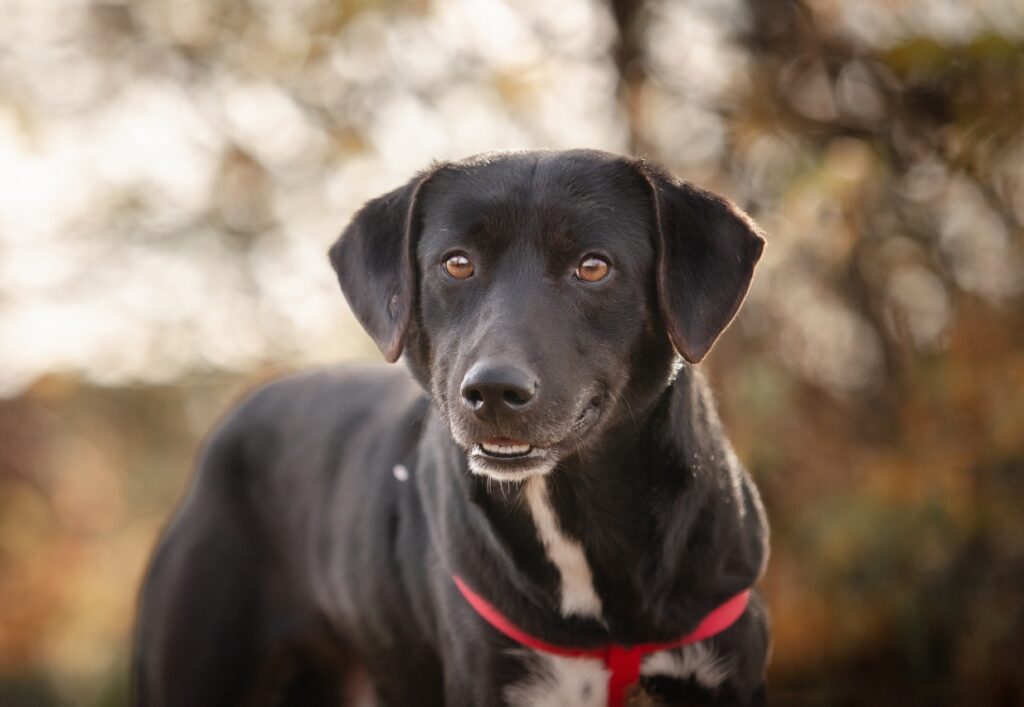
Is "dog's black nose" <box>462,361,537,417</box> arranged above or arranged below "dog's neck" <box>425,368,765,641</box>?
above

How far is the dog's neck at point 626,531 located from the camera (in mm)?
2822

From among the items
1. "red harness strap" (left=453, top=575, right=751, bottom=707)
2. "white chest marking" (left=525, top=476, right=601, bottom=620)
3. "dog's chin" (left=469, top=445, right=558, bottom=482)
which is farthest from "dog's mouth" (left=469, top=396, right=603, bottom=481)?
"red harness strap" (left=453, top=575, right=751, bottom=707)

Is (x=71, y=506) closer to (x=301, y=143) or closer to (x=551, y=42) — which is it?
(x=301, y=143)

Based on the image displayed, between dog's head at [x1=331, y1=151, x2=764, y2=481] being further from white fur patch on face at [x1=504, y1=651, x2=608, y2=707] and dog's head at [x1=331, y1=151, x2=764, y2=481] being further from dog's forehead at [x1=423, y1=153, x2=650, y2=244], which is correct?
white fur patch on face at [x1=504, y1=651, x2=608, y2=707]

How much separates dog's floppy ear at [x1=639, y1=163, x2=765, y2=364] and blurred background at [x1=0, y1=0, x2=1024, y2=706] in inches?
73.2

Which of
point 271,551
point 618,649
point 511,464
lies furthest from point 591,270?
point 271,551

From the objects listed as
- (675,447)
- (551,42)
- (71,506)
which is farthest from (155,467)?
(675,447)

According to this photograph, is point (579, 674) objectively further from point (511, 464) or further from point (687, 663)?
point (511, 464)

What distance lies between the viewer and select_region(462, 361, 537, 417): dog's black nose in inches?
98.6

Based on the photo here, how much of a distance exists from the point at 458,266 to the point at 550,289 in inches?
10.5

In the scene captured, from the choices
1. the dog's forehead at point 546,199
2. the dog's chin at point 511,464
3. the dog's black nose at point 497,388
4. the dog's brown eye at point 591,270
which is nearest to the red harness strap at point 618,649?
the dog's chin at point 511,464

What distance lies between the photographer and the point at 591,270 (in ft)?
9.22

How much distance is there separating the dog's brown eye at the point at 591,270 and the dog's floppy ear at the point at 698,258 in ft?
0.46

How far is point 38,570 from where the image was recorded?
6.55m
